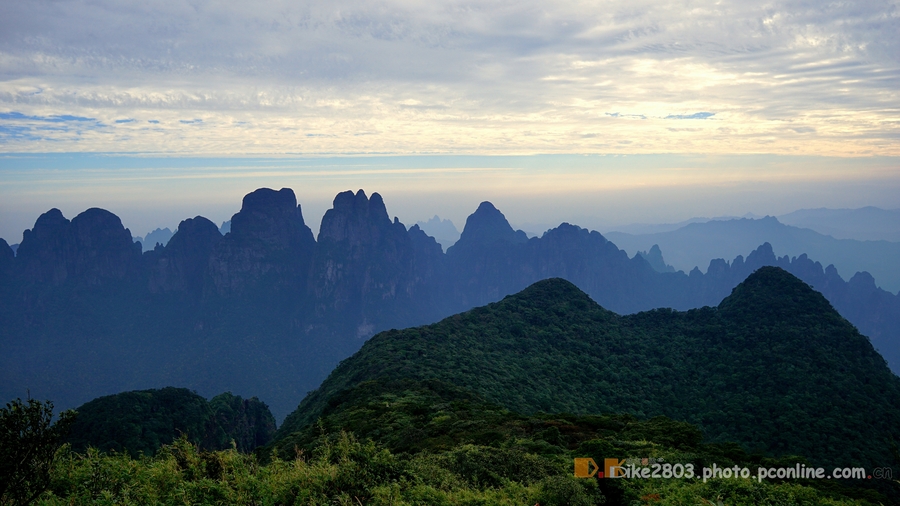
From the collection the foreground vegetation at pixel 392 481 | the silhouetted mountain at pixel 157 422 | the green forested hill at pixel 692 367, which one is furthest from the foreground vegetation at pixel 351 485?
the silhouetted mountain at pixel 157 422

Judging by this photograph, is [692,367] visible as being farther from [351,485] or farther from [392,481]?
[351,485]

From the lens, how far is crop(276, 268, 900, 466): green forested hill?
157 ft

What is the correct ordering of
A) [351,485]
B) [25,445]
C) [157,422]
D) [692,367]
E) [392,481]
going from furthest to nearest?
[692,367]
[157,422]
[392,481]
[351,485]
[25,445]

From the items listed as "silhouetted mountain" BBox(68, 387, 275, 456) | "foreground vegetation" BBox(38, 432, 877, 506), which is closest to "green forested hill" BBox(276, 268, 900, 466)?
"silhouetted mountain" BBox(68, 387, 275, 456)

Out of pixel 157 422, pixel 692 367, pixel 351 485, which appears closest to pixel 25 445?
pixel 351 485

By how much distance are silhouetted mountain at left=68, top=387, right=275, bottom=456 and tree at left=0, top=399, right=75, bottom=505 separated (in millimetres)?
40073

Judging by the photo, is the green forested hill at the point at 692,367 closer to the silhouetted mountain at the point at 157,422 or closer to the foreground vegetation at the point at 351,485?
the silhouetted mountain at the point at 157,422

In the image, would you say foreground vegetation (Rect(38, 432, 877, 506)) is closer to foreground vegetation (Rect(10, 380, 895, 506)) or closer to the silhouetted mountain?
foreground vegetation (Rect(10, 380, 895, 506))

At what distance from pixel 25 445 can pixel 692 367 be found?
233ft

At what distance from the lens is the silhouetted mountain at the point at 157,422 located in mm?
52094

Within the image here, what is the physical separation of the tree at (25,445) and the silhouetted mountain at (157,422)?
131 ft

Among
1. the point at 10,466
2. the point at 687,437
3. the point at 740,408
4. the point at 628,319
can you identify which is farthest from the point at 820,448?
the point at 10,466

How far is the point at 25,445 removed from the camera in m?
11.3

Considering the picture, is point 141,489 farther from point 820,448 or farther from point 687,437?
point 820,448
